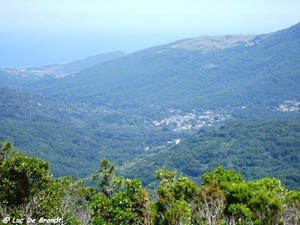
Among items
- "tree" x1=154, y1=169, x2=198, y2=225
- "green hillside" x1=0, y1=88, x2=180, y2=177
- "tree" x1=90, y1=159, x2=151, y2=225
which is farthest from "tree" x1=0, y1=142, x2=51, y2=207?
"green hillside" x1=0, y1=88, x2=180, y2=177

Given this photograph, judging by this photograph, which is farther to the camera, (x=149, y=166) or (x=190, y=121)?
(x=190, y=121)

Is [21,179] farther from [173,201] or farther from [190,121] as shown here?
[190,121]

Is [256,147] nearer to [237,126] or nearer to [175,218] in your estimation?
[237,126]

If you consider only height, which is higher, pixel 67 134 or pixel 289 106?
pixel 67 134

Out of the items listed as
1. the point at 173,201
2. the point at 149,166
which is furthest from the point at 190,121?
the point at 173,201

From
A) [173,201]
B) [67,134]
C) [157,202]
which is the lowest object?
[67,134]

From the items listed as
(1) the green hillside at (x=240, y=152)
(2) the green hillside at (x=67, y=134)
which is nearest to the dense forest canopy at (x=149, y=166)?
(1) the green hillside at (x=240, y=152)

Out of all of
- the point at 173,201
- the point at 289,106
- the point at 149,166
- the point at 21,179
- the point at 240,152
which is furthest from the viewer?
the point at 289,106

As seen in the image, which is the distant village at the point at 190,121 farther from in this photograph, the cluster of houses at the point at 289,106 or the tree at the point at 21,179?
the tree at the point at 21,179
